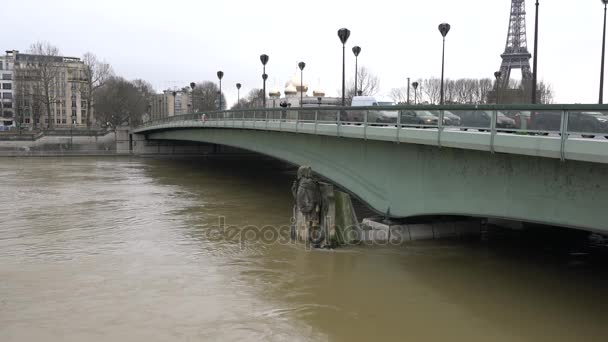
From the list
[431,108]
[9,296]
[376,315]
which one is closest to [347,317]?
[376,315]

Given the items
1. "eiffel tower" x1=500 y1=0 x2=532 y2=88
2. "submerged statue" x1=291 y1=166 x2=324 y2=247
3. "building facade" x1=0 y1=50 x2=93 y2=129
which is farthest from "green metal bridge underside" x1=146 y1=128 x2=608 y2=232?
"building facade" x1=0 y1=50 x2=93 y2=129

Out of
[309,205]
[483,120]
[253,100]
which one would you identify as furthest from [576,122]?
[253,100]

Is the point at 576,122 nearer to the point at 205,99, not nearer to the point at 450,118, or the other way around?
the point at 450,118

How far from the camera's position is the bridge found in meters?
10.3

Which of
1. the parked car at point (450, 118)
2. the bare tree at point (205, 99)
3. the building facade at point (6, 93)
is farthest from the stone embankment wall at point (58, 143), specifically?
the building facade at point (6, 93)

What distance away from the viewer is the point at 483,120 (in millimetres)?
12430

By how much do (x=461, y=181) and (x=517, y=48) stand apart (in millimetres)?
66258

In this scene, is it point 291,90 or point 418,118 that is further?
point 291,90

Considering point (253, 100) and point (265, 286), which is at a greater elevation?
point (253, 100)

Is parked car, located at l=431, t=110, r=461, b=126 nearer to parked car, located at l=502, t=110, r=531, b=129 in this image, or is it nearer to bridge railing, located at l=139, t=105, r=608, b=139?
bridge railing, located at l=139, t=105, r=608, b=139

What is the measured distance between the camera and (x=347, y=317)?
11.2 metres

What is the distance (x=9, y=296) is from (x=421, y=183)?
34.6 feet

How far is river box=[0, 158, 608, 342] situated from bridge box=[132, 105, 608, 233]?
1.95 m

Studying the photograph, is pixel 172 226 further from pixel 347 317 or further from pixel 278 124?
pixel 347 317
